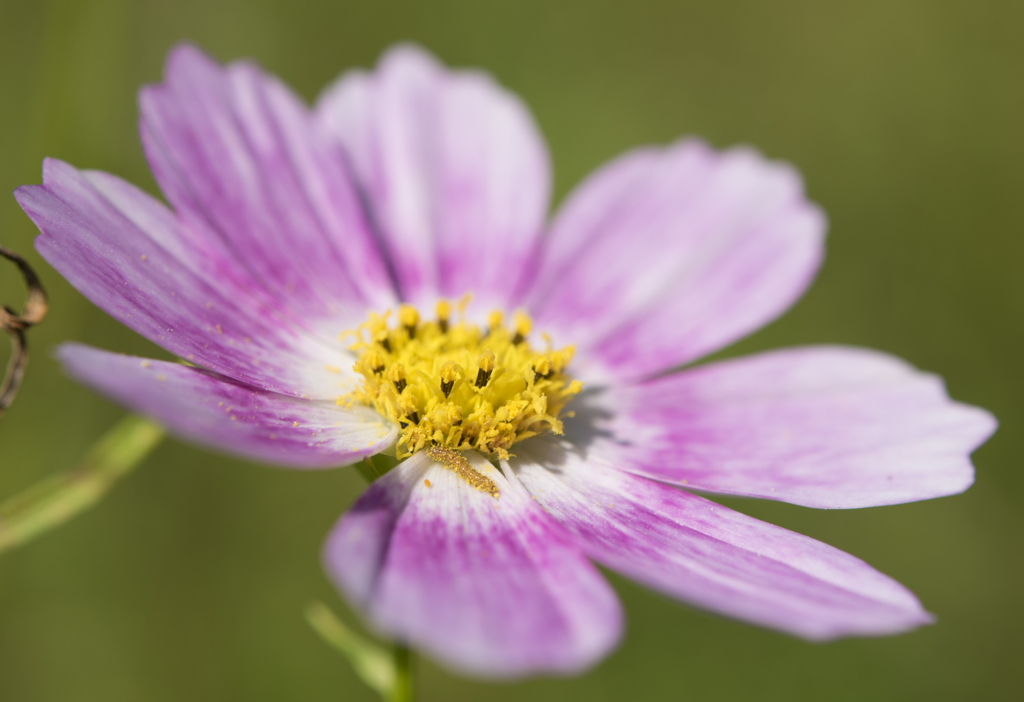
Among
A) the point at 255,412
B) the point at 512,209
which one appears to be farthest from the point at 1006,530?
the point at 255,412

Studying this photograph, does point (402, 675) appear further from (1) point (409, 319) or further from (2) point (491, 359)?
(1) point (409, 319)

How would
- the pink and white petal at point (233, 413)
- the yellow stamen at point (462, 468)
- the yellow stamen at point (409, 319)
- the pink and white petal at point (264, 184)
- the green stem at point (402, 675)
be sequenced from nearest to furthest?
the pink and white petal at point (233, 413), the green stem at point (402, 675), the yellow stamen at point (462, 468), the pink and white petal at point (264, 184), the yellow stamen at point (409, 319)

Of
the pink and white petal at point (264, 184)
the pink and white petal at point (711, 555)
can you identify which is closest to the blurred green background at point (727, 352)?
the pink and white petal at point (264, 184)

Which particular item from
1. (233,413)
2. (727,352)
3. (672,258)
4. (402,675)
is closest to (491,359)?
(233,413)

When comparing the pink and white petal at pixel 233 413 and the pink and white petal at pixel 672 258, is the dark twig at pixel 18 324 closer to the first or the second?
the pink and white petal at pixel 233 413

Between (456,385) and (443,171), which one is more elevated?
(443,171)

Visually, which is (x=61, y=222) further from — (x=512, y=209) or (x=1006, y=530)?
(x=1006, y=530)

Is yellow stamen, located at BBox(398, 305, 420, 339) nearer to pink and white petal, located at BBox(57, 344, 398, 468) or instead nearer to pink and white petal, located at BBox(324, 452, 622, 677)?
pink and white petal, located at BBox(57, 344, 398, 468)
